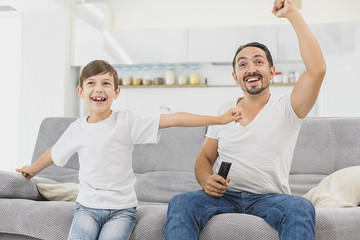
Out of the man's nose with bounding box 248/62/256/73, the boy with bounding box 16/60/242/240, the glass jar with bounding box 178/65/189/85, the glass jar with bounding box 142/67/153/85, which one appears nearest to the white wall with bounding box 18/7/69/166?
the glass jar with bounding box 142/67/153/85

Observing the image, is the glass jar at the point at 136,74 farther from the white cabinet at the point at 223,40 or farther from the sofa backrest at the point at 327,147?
the sofa backrest at the point at 327,147

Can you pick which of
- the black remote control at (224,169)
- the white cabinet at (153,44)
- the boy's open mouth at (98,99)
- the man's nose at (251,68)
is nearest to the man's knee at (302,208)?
the black remote control at (224,169)

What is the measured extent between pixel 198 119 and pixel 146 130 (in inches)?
8.4

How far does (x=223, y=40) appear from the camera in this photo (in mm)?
4453

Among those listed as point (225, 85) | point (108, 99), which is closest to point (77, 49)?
point (225, 85)

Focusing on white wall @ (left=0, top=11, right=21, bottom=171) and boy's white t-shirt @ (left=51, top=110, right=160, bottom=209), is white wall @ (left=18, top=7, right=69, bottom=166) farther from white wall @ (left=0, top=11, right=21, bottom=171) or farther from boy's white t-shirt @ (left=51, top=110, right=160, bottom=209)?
boy's white t-shirt @ (left=51, top=110, right=160, bottom=209)

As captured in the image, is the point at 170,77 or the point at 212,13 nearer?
→ the point at 170,77

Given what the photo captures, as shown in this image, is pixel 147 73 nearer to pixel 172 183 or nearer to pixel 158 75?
pixel 158 75

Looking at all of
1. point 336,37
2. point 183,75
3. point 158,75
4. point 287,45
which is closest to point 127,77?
point 158,75

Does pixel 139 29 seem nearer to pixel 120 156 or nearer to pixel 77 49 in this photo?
pixel 77 49

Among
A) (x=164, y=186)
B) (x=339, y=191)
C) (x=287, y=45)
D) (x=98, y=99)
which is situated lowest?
(x=164, y=186)

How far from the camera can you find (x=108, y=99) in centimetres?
144

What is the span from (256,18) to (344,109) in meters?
1.62

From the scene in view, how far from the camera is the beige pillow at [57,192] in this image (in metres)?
1.68
